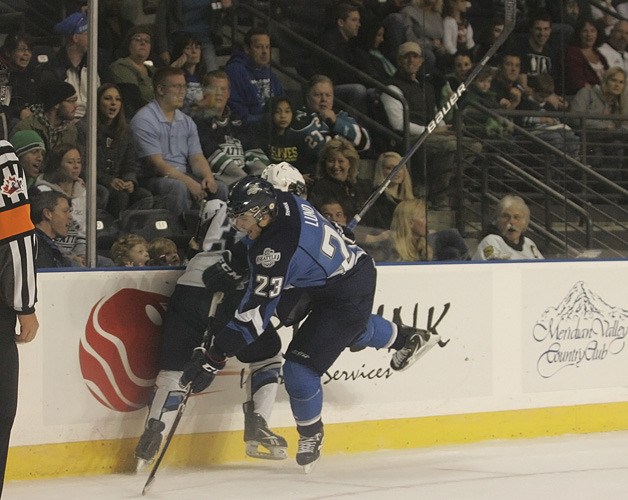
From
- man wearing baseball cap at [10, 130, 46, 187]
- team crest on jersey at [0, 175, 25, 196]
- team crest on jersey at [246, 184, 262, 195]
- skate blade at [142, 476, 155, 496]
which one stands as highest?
team crest on jersey at [0, 175, 25, 196]

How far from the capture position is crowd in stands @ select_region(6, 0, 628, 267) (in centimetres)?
484

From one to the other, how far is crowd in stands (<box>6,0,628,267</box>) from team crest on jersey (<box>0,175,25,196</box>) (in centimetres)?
122

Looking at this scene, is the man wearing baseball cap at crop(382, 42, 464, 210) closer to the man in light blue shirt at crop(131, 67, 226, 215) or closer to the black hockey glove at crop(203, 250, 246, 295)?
the man in light blue shirt at crop(131, 67, 226, 215)

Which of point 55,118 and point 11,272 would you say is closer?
point 11,272

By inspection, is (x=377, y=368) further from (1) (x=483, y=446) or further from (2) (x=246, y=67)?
(2) (x=246, y=67)

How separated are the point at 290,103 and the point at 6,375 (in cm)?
237

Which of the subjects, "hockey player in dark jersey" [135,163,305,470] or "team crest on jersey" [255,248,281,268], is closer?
"team crest on jersey" [255,248,281,268]

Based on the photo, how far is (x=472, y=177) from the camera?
5.90m

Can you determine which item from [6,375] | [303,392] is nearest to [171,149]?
[303,392]

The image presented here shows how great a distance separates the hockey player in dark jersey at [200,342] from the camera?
470 cm

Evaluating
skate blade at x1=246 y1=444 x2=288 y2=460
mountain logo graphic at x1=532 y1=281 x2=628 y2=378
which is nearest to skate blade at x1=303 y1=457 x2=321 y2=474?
skate blade at x1=246 y1=444 x2=288 y2=460

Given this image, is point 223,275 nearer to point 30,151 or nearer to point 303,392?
point 303,392

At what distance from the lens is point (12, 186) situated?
137 inches

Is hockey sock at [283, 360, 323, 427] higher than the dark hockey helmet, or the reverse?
the dark hockey helmet
